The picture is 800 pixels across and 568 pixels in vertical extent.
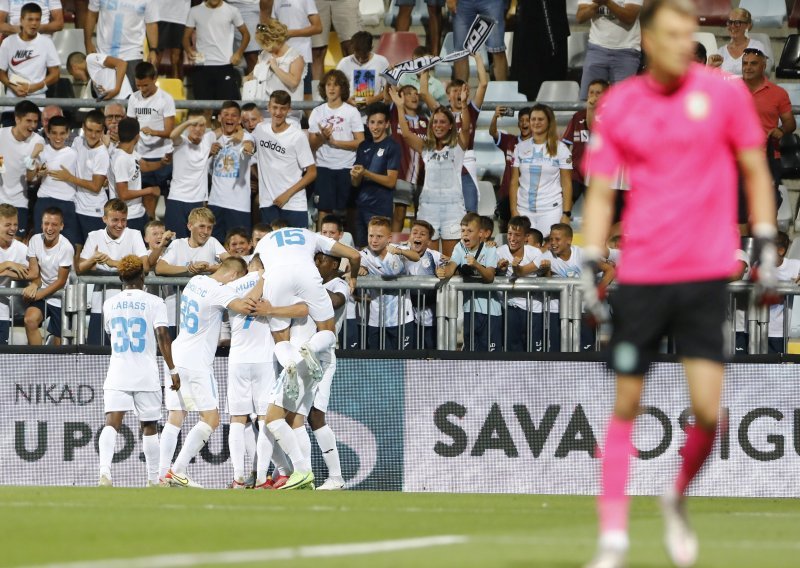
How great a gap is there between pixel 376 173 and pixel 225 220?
1.94m

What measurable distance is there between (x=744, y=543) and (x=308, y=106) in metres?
11.1

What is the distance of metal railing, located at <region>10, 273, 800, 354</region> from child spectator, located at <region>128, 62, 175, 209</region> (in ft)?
9.24

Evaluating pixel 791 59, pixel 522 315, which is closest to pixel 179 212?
pixel 522 315

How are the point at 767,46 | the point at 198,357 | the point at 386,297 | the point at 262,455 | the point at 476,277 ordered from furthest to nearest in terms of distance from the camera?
the point at 767,46 < the point at 386,297 < the point at 476,277 < the point at 262,455 < the point at 198,357

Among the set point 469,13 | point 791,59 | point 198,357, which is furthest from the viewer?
point 791,59

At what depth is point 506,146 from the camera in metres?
17.5

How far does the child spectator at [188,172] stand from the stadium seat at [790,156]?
7.26 m

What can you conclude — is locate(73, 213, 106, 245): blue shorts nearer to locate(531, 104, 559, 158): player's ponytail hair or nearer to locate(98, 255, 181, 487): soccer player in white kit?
locate(98, 255, 181, 487): soccer player in white kit

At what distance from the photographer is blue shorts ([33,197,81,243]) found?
17.0 m

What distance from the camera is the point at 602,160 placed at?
6.21 m

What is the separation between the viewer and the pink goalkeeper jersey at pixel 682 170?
240 inches

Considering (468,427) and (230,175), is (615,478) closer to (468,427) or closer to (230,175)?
(468,427)

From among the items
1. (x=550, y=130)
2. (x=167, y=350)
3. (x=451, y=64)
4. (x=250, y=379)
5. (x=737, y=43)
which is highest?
(x=737, y=43)

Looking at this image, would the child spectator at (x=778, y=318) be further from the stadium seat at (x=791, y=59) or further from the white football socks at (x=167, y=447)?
the white football socks at (x=167, y=447)
